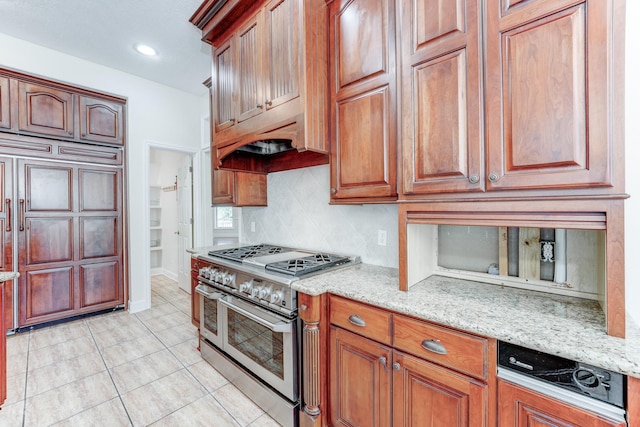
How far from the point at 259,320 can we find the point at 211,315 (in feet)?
2.70

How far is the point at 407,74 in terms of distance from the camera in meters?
1.37

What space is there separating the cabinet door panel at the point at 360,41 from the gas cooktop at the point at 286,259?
112 centimetres

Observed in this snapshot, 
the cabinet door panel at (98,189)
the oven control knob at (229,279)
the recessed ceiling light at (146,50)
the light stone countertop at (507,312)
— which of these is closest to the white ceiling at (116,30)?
the recessed ceiling light at (146,50)

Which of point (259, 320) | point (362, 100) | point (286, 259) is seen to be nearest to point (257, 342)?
point (259, 320)

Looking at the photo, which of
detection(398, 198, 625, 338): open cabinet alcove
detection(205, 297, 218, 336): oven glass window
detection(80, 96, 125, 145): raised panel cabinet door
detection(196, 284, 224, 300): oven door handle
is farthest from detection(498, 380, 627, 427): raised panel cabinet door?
detection(80, 96, 125, 145): raised panel cabinet door

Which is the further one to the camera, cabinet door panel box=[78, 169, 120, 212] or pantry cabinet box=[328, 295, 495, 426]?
cabinet door panel box=[78, 169, 120, 212]

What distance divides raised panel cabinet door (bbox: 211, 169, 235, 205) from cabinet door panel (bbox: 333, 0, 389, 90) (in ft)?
4.68

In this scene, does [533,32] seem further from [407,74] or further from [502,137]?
[407,74]

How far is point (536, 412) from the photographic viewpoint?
0.92 metres

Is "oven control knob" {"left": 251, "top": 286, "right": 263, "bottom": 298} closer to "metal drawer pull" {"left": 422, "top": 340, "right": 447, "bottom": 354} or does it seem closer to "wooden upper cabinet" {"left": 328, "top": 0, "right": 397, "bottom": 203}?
"wooden upper cabinet" {"left": 328, "top": 0, "right": 397, "bottom": 203}

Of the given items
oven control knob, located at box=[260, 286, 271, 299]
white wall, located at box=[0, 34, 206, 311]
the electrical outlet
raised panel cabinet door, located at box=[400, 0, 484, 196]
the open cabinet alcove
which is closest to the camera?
the open cabinet alcove

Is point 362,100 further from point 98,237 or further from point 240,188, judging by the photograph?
point 98,237

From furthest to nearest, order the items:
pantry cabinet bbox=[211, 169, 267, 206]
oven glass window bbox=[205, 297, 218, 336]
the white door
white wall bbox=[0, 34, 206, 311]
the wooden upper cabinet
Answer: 1. the white door
2. white wall bbox=[0, 34, 206, 311]
3. pantry cabinet bbox=[211, 169, 267, 206]
4. oven glass window bbox=[205, 297, 218, 336]
5. the wooden upper cabinet

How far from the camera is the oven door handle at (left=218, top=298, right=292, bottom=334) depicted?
1.57 metres
